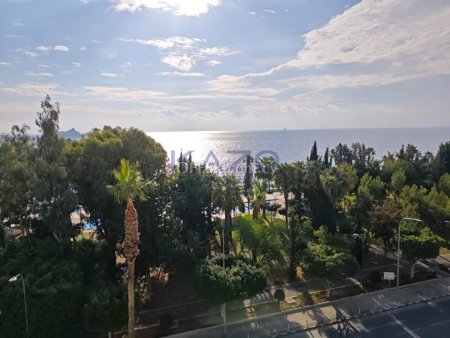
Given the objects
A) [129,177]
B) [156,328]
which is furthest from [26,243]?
[129,177]

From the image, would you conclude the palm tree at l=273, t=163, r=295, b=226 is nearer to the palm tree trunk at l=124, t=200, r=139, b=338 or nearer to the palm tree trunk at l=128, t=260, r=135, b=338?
the palm tree trunk at l=128, t=260, r=135, b=338

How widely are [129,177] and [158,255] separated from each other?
12.5 m

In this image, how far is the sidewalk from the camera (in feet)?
85.8

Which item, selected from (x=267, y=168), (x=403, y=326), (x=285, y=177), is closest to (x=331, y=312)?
(x=403, y=326)

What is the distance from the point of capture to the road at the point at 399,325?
2547cm

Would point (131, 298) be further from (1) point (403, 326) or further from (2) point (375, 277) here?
(2) point (375, 277)

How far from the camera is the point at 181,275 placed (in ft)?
117

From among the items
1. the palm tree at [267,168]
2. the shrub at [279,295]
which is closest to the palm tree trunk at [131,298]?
the shrub at [279,295]

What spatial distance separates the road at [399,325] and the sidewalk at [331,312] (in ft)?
2.24

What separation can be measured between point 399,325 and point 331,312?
480 centimetres

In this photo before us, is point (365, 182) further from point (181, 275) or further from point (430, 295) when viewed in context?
point (181, 275)

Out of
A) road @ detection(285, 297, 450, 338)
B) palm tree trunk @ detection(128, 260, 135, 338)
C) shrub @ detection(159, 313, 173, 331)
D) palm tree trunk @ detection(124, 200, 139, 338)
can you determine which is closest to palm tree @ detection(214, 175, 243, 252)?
shrub @ detection(159, 313, 173, 331)

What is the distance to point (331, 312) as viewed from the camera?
28.7 metres

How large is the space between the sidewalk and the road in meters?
0.68
